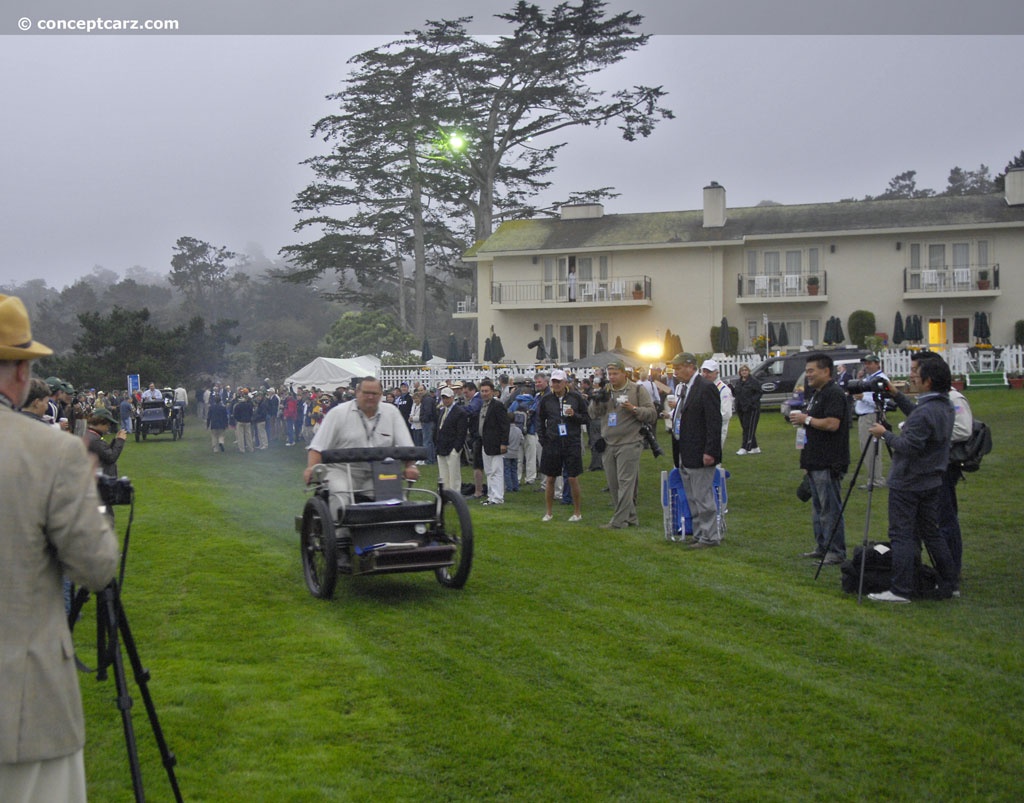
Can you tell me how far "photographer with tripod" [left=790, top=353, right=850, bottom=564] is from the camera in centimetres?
980

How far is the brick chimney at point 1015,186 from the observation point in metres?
41.0

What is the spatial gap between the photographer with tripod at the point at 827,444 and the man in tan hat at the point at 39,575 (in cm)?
755

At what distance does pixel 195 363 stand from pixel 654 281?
22.0 metres

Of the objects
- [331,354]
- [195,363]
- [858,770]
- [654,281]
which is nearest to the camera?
[858,770]

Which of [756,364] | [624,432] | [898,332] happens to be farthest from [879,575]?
[898,332]

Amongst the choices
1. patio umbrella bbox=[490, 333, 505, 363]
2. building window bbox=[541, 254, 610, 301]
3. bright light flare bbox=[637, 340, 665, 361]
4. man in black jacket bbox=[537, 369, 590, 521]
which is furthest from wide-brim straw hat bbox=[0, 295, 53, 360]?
building window bbox=[541, 254, 610, 301]

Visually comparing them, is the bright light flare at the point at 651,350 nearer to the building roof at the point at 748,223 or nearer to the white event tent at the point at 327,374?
the building roof at the point at 748,223

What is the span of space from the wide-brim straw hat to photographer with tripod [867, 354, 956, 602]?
670 cm

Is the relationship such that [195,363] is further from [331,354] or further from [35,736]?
[35,736]

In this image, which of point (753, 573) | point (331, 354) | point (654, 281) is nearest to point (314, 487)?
point (753, 573)

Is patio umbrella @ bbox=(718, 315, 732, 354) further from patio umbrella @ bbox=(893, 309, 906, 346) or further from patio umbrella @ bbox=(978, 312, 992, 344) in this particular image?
patio umbrella @ bbox=(978, 312, 992, 344)

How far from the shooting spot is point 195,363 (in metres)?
48.5

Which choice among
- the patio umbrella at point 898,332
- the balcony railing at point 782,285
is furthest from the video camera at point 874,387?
the balcony railing at point 782,285

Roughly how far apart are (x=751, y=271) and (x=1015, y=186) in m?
10.9
